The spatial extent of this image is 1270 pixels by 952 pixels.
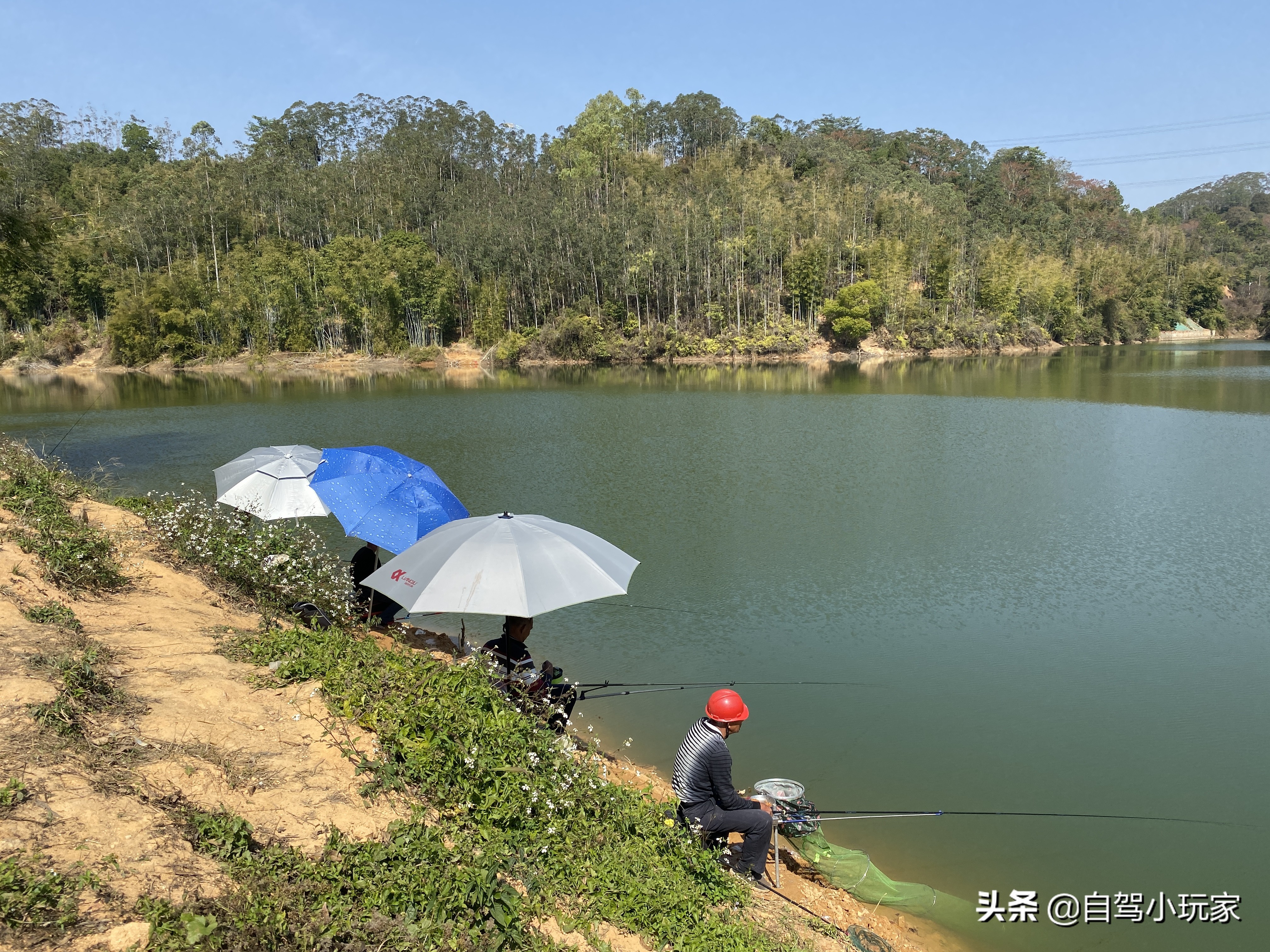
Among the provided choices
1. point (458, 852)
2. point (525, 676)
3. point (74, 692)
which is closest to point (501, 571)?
point (525, 676)

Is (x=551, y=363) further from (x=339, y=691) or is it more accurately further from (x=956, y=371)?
(x=339, y=691)

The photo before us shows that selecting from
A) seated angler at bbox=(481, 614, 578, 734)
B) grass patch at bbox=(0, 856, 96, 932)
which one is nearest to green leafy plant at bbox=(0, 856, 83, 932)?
grass patch at bbox=(0, 856, 96, 932)

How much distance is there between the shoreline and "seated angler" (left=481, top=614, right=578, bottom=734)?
140 feet

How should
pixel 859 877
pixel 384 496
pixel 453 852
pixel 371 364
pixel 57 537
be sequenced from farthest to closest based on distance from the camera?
1. pixel 371 364
2. pixel 384 496
3. pixel 57 537
4. pixel 859 877
5. pixel 453 852

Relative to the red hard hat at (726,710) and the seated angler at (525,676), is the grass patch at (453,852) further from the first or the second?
the red hard hat at (726,710)

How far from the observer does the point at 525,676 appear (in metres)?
5.00

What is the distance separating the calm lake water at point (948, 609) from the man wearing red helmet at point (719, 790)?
4.63 ft

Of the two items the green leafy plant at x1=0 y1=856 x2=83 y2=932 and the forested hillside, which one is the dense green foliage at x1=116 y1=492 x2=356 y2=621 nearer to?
the green leafy plant at x1=0 y1=856 x2=83 y2=932

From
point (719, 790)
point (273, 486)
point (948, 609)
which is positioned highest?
point (273, 486)

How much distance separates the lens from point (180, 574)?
21.5 ft

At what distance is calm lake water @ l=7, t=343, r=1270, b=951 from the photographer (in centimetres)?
553

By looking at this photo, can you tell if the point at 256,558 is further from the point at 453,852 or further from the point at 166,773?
the point at 453,852

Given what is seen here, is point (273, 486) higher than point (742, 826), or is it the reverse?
point (273, 486)

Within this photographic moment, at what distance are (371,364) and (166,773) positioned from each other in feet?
167
